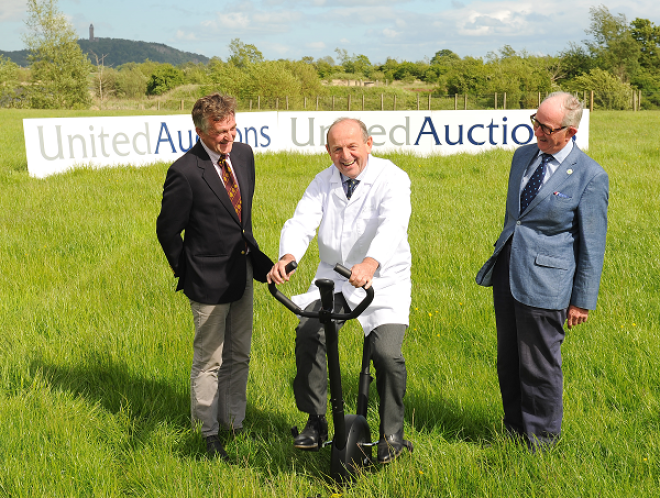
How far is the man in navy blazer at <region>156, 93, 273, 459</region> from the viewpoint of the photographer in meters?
3.61

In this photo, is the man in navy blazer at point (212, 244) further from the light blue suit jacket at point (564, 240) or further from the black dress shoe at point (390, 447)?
the light blue suit jacket at point (564, 240)

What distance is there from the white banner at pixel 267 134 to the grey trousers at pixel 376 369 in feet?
39.1

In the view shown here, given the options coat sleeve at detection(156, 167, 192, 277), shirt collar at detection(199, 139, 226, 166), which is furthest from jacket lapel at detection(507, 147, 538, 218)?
coat sleeve at detection(156, 167, 192, 277)

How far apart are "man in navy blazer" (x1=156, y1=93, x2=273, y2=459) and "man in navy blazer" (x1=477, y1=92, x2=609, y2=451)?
62.9 inches

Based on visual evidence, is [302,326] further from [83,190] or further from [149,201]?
[83,190]

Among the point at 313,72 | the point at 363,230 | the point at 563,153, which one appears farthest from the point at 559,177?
the point at 313,72

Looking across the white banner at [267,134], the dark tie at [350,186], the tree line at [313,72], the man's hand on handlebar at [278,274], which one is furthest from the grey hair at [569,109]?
the tree line at [313,72]

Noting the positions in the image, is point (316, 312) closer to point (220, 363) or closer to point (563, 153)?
point (220, 363)

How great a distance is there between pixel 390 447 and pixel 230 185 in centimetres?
188

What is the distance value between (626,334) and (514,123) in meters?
11.0

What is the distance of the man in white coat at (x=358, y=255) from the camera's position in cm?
323

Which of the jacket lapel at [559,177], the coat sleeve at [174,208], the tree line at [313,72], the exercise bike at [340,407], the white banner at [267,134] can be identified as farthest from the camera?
the tree line at [313,72]

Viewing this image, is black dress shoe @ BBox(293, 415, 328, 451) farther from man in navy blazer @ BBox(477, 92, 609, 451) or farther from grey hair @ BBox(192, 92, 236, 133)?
grey hair @ BBox(192, 92, 236, 133)

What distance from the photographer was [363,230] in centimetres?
340
